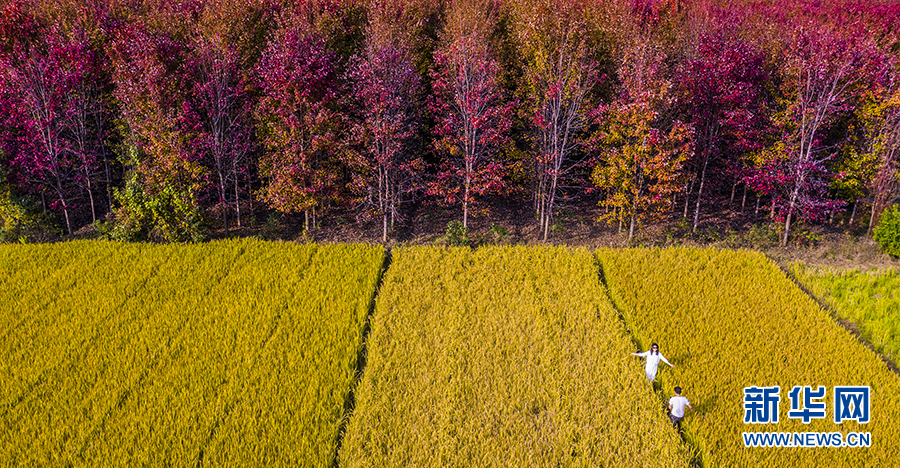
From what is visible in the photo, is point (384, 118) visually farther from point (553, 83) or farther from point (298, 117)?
point (553, 83)

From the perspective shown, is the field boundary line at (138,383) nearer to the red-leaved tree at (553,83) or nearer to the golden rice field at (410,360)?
the golden rice field at (410,360)

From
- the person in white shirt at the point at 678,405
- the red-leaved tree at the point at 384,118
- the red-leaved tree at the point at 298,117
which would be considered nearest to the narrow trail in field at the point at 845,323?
the person in white shirt at the point at 678,405

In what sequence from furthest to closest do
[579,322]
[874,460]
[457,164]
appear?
[457,164]
[579,322]
[874,460]

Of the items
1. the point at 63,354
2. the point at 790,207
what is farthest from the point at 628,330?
the point at 63,354

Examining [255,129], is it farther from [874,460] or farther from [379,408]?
[874,460]

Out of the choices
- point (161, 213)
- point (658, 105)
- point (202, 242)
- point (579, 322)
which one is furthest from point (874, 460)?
point (161, 213)

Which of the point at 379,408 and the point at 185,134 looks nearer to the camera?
the point at 379,408
